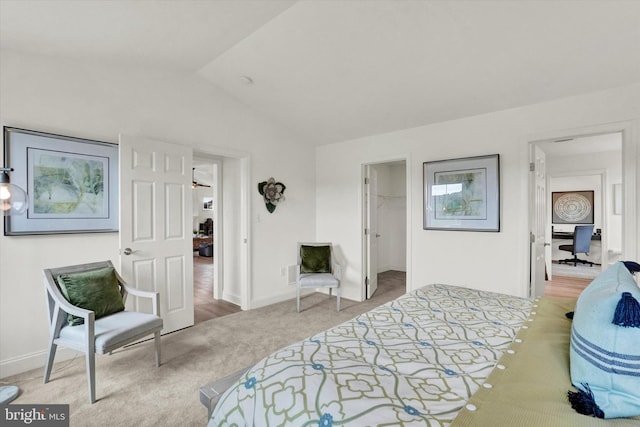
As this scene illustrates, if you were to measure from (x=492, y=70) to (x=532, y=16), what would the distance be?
57 centimetres

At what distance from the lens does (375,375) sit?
1.04m

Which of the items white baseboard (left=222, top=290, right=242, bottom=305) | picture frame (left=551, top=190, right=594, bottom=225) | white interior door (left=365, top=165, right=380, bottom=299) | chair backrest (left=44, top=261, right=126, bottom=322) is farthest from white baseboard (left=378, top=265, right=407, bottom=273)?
chair backrest (left=44, top=261, right=126, bottom=322)

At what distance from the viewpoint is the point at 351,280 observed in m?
4.54

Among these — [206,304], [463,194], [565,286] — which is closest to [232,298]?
[206,304]

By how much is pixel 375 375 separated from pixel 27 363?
2.96 m

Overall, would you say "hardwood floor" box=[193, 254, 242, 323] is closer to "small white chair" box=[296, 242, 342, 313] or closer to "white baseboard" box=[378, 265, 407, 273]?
"small white chair" box=[296, 242, 342, 313]

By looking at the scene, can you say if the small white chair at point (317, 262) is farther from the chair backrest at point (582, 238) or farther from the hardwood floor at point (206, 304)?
the chair backrest at point (582, 238)

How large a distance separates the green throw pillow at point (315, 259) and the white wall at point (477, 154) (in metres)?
0.36

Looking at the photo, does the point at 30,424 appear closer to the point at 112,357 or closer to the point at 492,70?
the point at 112,357

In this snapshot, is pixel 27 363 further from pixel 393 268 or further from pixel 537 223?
pixel 393 268

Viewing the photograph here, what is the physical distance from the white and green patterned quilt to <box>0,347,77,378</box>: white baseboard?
2370 millimetres

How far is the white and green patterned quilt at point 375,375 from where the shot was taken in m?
0.89

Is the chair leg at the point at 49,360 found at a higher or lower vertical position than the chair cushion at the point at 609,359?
lower

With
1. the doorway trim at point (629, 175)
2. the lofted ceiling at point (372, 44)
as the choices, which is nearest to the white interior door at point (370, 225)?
the lofted ceiling at point (372, 44)
